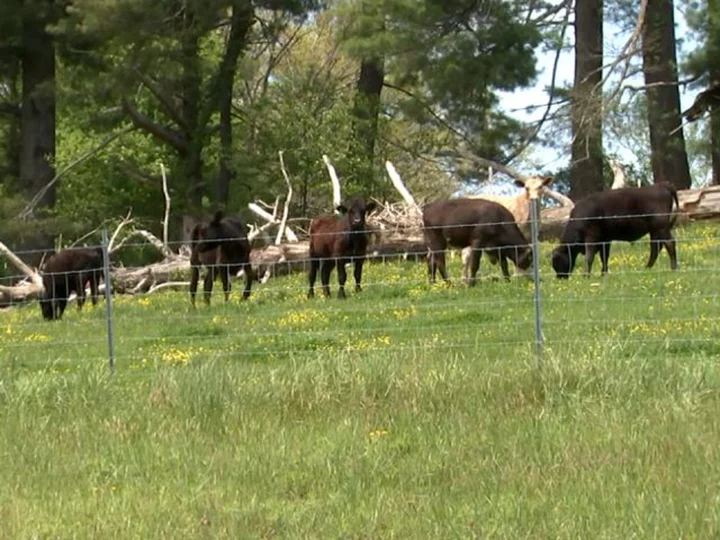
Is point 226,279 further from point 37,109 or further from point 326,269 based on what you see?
point 37,109

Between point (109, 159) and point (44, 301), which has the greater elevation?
point (109, 159)

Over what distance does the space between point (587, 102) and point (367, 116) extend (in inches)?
471

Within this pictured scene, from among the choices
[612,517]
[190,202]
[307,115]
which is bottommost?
[612,517]

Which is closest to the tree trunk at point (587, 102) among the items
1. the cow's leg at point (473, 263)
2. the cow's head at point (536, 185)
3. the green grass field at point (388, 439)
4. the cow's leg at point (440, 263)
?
the cow's head at point (536, 185)

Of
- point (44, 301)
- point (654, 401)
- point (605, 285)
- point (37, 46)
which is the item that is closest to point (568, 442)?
point (654, 401)

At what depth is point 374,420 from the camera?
8047mm

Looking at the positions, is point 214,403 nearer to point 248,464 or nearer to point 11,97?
point 248,464

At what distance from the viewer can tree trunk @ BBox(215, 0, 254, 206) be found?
114 feet

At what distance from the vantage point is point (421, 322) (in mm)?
13859

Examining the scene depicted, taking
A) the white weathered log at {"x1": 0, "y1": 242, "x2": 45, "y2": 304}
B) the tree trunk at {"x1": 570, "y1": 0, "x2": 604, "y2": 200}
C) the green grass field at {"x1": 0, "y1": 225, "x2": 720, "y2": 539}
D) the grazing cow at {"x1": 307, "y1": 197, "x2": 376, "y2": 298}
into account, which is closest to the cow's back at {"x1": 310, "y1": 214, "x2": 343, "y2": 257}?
the grazing cow at {"x1": 307, "y1": 197, "x2": 376, "y2": 298}

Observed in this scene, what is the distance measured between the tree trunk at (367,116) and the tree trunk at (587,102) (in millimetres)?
7218

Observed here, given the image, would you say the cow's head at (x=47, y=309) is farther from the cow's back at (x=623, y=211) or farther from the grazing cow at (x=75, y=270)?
the cow's back at (x=623, y=211)

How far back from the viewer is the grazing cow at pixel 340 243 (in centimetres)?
1822

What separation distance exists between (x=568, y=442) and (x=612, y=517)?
4.38 ft
